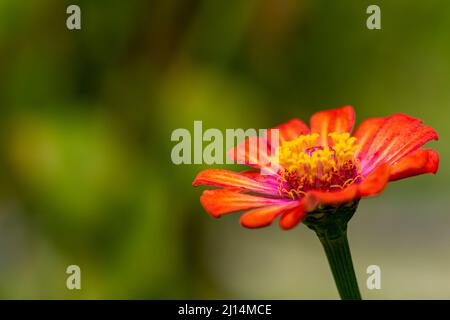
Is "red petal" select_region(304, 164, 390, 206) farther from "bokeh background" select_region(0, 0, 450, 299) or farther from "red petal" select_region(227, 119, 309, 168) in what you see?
"bokeh background" select_region(0, 0, 450, 299)

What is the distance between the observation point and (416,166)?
0.42 m

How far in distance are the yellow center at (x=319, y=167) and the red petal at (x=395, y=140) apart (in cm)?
2

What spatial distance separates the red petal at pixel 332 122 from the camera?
577mm

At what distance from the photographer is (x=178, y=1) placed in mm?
1199

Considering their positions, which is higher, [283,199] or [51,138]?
[51,138]

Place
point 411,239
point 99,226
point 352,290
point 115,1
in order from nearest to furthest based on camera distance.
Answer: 1. point 352,290
2. point 99,226
3. point 115,1
4. point 411,239

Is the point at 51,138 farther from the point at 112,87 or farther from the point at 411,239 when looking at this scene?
the point at 411,239

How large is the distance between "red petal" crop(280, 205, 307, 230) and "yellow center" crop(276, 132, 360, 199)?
0.33ft

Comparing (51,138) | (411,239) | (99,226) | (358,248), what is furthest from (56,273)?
(411,239)

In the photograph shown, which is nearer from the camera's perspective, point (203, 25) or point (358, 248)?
point (203, 25)

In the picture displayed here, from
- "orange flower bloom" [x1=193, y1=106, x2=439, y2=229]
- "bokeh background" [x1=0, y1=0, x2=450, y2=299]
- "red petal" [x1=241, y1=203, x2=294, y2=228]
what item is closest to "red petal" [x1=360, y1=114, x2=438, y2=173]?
"orange flower bloom" [x1=193, y1=106, x2=439, y2=229]

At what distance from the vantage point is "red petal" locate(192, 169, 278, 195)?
0.51 meters

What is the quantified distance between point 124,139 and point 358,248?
1.98ft

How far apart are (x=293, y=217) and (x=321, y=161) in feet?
0.44
